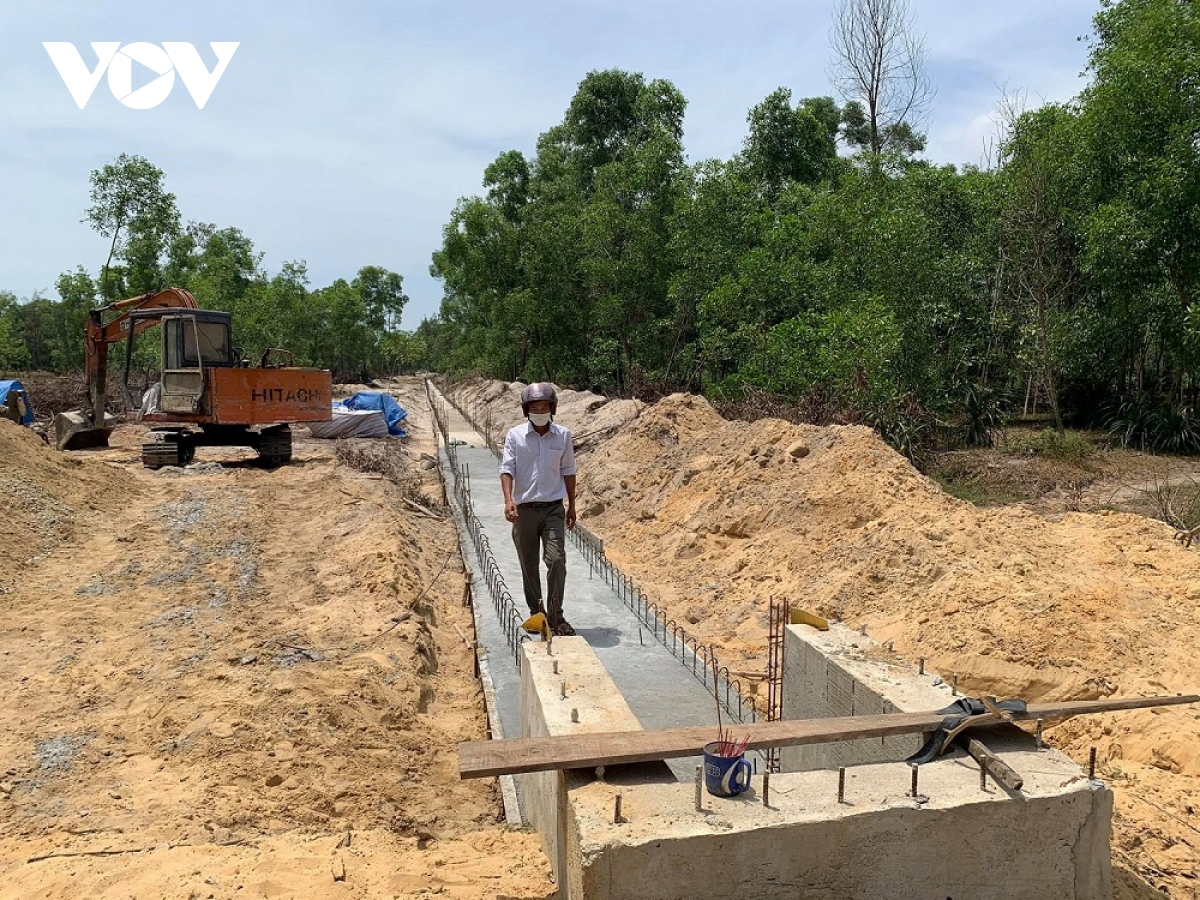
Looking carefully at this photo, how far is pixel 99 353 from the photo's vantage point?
565 inches

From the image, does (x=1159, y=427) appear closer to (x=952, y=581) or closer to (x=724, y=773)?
(x=952, y=581)

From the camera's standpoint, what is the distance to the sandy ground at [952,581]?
398cm

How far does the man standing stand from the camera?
16.9 ft

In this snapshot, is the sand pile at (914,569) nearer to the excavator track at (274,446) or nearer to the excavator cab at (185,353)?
the excavator track at (274,446)

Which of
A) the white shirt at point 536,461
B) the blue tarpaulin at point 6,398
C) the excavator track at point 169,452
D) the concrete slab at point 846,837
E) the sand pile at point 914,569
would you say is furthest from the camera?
the blue tarpaulin at point 6,398

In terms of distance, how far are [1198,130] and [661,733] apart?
48.9 feet

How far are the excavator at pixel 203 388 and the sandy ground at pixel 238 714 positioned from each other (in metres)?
3.30

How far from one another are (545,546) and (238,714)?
201cm

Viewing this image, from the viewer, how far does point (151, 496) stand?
1163 cm

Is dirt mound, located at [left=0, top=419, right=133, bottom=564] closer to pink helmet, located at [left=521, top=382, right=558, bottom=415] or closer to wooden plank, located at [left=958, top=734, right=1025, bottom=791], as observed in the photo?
pink helmet, located at [left=521, top=382, right=558, bottom=415]

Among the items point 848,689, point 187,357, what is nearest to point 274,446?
point 187,357

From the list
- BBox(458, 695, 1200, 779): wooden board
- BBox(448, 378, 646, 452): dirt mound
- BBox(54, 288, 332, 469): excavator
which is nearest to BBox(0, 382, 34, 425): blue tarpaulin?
BBox(54, 288, 332, 469): excavator

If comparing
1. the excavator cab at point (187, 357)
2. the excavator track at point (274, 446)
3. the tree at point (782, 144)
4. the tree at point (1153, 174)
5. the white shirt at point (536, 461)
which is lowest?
the excavator track at point (274, 446)

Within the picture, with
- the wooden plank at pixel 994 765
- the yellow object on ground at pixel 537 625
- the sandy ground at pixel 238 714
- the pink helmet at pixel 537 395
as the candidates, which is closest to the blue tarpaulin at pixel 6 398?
the sandy ground at pixel 238 714
